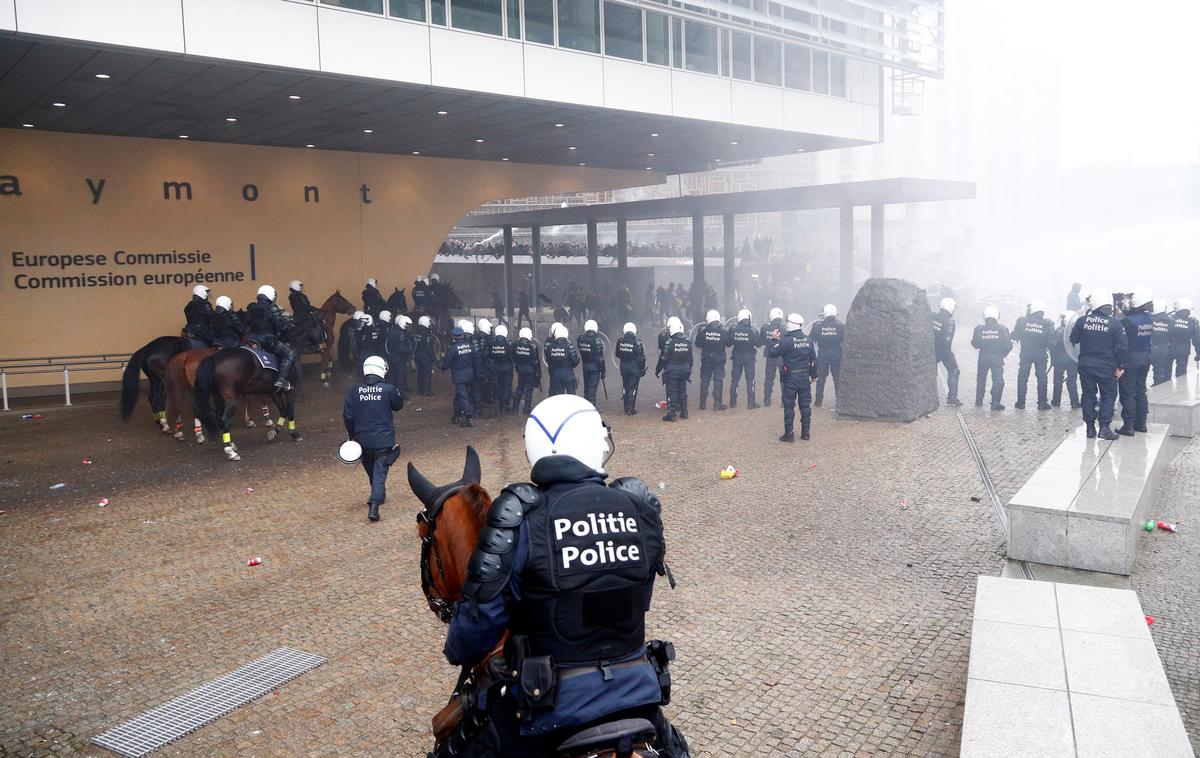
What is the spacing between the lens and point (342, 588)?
7793mm

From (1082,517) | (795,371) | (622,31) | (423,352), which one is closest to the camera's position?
(1082,517)

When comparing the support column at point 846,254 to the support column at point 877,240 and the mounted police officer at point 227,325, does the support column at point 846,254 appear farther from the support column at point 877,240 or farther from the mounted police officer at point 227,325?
the mounted police officer at point 227,325

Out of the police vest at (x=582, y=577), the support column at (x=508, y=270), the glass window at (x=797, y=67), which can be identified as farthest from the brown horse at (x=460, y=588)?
the support column at (x=508, y=270)

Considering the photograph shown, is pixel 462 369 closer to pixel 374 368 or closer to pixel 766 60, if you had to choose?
pixel 374 368

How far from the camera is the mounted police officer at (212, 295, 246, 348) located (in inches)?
617

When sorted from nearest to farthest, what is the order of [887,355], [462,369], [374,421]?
[374,421] → [887,355] → [462,369]

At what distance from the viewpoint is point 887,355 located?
1521 cm

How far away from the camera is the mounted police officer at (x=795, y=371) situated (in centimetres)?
1366

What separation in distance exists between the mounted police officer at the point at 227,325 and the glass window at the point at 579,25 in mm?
7936

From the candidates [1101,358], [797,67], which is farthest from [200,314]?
[797,67]

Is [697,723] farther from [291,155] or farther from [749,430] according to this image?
[291,155]

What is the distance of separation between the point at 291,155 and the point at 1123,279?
136 ft

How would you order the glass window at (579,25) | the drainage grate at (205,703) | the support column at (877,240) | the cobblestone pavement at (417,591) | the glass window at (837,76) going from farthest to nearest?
the support column at (877,240)
the glass window at (837,76)
the glass window at (579,25)
the cobblestone pavement at (417,591)
the drainage grate at (205,703)

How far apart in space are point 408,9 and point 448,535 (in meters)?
13.7
